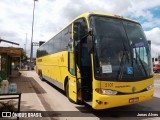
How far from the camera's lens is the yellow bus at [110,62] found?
7305 millimetres

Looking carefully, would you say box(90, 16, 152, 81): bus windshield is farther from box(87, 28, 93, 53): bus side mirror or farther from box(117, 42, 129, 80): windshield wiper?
box(87, 28, 93, 53): bus side mirror

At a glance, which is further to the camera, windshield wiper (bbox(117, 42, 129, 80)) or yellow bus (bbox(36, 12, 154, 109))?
windshield wiper (bbox(117, 42, 129, 80))

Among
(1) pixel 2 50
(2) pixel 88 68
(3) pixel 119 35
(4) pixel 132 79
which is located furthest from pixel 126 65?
(1) pixel 2 50

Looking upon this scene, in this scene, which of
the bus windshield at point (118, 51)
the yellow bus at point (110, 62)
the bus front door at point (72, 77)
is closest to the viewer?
the yellow bus at point (110, 62)

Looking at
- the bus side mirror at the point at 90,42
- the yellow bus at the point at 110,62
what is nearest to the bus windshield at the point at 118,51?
the yellow bus at the point at 110,62

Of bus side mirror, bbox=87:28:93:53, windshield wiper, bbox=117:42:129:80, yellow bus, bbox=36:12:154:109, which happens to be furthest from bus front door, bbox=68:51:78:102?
windshield wiper, bbox=117:42:129:80

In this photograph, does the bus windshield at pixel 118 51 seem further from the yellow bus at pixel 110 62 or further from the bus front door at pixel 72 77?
the bus front door at pixel 72 77

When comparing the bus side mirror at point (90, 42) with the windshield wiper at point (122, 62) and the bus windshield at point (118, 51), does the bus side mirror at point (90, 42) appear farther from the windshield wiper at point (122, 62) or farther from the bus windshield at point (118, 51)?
the windshield wiper at point (122, 62)

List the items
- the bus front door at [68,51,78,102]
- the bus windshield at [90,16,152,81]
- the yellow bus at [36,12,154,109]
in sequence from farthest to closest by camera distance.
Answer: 1. the bus front door at [68,51,78,102]
2. the bus windshield at [90,16,152,81]
3. the yellow bus at [36,12,154,109]

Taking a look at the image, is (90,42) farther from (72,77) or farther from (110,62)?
(72,77)

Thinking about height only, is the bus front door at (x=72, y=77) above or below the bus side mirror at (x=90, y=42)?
below

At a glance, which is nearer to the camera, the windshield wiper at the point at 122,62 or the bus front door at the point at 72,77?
the windshield wiper at the point at 122,62

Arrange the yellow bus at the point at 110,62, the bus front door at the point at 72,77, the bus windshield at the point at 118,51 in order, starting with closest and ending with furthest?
the yellow bus at the point at 110,62, the bus windshield at the point at 118,51, the bus front door at the point at 72,77

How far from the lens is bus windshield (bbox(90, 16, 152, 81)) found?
742 centimetres
